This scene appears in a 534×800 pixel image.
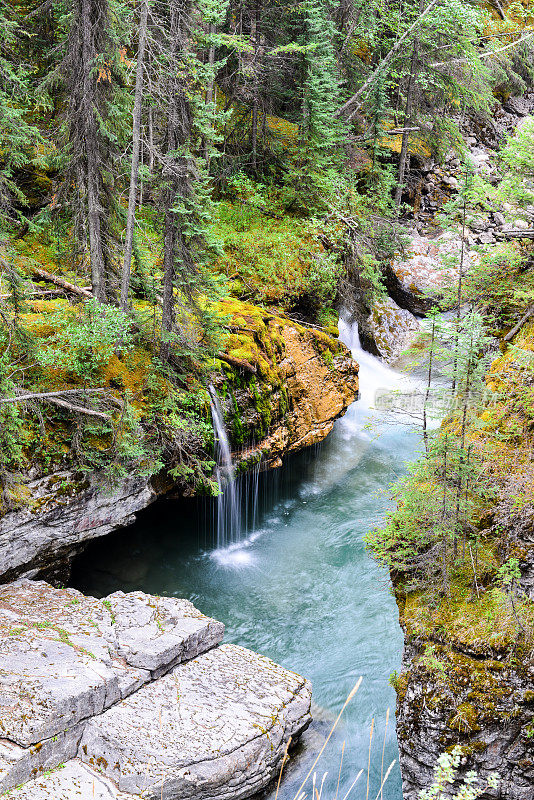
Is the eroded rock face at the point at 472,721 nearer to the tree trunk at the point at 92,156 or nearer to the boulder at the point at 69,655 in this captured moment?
the boulder at the point at 69,655

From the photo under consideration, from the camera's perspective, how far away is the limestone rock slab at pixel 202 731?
6152 millimetres

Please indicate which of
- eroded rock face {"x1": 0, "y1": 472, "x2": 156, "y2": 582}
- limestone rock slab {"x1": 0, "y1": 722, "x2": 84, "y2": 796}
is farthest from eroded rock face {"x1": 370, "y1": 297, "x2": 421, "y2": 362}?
limestone rock slab {"x1": 0, "y1": 722, "x2": 84, "y2": 796}

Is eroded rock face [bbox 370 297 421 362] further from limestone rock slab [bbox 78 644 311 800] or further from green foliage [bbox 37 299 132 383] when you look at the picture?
limestone rock slab [bbox 78 644 311 800]

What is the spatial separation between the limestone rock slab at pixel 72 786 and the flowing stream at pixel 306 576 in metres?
2.49

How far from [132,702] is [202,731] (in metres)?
0.98

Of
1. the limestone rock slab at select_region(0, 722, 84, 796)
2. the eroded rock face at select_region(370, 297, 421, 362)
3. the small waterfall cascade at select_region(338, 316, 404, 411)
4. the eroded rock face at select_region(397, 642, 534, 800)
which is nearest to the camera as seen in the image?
the limestone rock slab at select_region(0, 722, 84, 796)

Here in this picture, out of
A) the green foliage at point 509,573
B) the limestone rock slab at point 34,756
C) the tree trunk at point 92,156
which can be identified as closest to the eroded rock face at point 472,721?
the green foliage at point 509,573

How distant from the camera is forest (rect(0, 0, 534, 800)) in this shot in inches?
253

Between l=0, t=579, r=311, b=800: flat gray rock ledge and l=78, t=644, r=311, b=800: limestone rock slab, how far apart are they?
0.01 metres

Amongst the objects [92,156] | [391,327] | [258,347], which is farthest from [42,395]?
[391,327]

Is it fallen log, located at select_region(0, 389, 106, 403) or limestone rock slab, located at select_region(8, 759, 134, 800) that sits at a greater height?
fallen log, located at select_region(0, 389, 106, 403)

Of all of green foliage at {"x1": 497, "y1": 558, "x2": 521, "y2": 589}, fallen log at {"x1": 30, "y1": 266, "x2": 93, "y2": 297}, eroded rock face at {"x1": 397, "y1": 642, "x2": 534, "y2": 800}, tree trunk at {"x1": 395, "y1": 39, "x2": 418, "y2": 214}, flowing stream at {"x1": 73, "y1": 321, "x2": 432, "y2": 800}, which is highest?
tree trunk at {"x1": 395, "y1": 39, "x2": 418, "y2": 214}

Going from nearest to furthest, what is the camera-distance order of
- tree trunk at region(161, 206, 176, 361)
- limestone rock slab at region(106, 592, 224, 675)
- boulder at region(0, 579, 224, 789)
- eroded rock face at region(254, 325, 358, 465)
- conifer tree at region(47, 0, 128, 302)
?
boulder at region(0, 579, 224, 789), limestone rock slab at region(106, 592, 224, 675), conifer tree at region(47, 0, 128, 302), tree trunk at region(161, 206, 176, 361), eroded rock face at region(254, 325, 358, 465)

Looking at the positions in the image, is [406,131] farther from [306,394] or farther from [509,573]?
[509,573]
